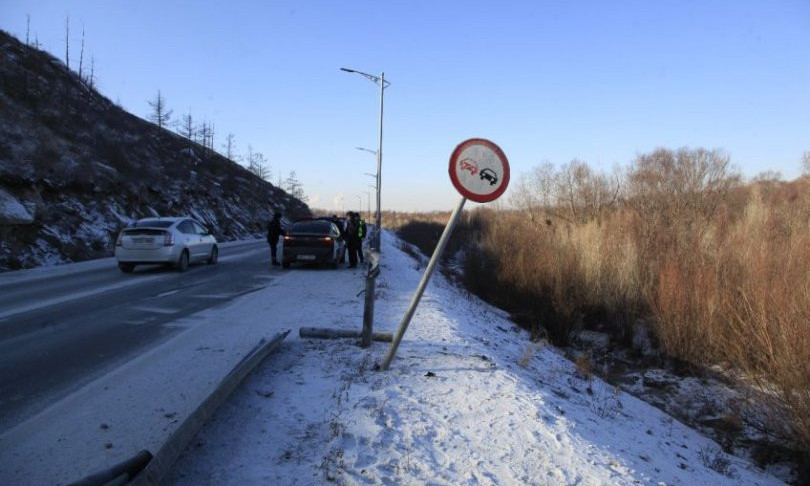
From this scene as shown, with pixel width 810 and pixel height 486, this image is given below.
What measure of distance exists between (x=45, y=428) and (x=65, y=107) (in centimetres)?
4184

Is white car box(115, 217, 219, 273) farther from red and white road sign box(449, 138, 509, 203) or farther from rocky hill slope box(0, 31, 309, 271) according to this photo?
red and white road sign box(449, 138, 509, 203)

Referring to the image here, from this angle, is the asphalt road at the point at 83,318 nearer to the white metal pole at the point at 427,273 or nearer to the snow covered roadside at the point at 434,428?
the snow covered roadside at the point at 434,428

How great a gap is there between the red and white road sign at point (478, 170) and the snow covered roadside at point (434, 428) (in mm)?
1961

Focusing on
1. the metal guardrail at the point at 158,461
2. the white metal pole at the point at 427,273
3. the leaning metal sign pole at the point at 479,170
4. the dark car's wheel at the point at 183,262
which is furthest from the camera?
the dark car's wheel at the point at 183,262

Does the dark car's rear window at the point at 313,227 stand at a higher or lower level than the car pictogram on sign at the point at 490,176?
lower

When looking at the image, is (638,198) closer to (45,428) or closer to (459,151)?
(459,151)

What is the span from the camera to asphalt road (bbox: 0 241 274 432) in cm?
520

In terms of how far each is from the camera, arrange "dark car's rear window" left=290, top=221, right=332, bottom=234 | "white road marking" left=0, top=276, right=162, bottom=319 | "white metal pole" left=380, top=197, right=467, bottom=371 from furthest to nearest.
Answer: "dark car's rear window" left=290, top=221, right=332, bottom=234 → "white road marking" left=0, top=276, right=162, bottom=319 → "white metal pole" left=380, top=197, right=467, bottom=371

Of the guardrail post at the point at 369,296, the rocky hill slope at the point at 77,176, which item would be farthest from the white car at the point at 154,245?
the guardrail post at the point at 369,296

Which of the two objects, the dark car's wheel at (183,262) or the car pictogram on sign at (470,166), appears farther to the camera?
the dark car's wheel at (183,262)

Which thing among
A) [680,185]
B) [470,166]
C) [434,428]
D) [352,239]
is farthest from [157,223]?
[680,185]

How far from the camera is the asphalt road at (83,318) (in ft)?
17.1

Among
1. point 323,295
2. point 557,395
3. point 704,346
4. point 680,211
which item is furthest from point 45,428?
point 680,211

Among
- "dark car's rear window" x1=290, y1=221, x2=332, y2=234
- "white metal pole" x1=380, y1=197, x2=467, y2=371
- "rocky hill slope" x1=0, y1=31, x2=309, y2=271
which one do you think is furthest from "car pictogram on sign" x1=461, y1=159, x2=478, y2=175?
"rocky hill slope" x1=0, y1=31, x2=309, y2=271
